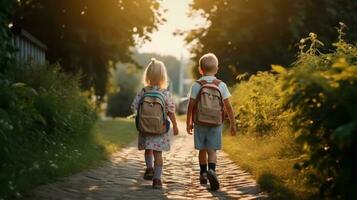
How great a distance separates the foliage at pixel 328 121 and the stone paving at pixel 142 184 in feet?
5.13

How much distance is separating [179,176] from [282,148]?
1.85 meters

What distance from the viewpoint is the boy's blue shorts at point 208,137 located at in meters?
8.54

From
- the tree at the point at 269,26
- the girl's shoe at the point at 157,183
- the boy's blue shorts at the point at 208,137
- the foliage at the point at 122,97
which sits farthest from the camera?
the foliage at the point at 122,97

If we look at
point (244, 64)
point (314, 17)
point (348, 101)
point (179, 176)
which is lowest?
point (179, 176)

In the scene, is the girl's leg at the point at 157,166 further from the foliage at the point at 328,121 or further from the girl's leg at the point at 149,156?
the foliage at the point at 328,121

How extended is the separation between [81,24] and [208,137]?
10998 millimetres

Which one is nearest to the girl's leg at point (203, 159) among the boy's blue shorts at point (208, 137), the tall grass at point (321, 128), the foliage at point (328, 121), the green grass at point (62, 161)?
the boy's blue shorts at point (208, 137)

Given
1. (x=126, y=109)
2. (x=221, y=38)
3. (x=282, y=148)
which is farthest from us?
(x=126, y=109)

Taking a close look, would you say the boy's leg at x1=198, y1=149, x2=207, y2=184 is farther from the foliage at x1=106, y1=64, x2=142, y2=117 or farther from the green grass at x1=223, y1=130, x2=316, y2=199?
the foliage at x1=106, y1=64, x2=142, y2=117

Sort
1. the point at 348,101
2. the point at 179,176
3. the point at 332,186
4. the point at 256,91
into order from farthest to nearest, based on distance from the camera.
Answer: the point at 256,91, the point at 179,176, the point at 332,186, the point at 348,101

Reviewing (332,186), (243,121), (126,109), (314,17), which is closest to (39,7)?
(243,121)

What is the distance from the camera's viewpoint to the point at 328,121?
18.7ft

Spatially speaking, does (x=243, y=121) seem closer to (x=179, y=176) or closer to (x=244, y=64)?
(x=179, y=176)

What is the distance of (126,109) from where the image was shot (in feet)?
207
